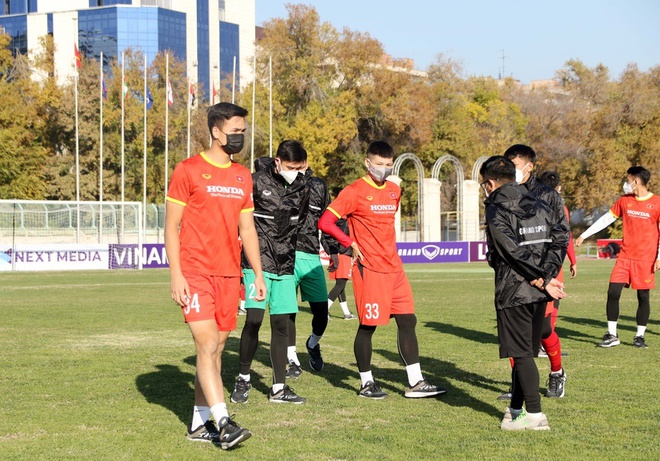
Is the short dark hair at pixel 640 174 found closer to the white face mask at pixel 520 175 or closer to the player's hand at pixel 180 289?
the white face mask at pixel 520 175

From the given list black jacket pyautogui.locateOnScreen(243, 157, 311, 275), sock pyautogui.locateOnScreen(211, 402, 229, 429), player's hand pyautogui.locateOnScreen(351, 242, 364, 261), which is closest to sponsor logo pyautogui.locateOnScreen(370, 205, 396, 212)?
player's hand pyautogui.locateOnScreen(351, 242, 364, 261)

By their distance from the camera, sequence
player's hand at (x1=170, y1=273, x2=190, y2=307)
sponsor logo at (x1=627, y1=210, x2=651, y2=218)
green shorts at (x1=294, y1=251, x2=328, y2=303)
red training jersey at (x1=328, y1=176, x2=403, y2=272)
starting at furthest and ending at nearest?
sponsor logo at (x1=627, y1=210, x2=651, y2=218) < green shorts at (x1=294, y1=251, x2=328, y2=303) < red training jersey at (x1=328, y1=176, x2=403, y2=272) < player's hand at (x1=170, y1=273, x2=190, y2=307)

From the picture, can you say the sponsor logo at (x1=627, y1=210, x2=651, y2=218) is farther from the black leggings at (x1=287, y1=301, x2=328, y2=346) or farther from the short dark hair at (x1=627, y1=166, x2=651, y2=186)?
the black leggings at (x1=287, y1=301, x2=328, y2=346)

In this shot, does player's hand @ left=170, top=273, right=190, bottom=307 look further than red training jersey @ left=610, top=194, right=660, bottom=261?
No

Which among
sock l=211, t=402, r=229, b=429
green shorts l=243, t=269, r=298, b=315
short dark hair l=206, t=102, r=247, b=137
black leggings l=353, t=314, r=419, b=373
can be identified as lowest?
sock l=211, t=402, r=229, b=429

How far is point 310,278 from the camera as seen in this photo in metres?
10.1

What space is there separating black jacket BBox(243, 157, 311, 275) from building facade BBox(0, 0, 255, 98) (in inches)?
3506

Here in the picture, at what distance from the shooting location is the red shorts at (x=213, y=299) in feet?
21.5

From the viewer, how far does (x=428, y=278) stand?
3052 cm

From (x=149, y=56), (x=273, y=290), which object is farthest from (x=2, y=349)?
(x=149, y=56)

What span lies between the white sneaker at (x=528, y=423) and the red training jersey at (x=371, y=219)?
2040 mm

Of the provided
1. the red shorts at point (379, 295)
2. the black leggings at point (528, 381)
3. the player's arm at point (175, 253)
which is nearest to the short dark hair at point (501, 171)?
the black leggings at point (528, 381)

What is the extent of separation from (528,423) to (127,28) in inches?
3893

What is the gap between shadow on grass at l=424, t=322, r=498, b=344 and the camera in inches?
525
